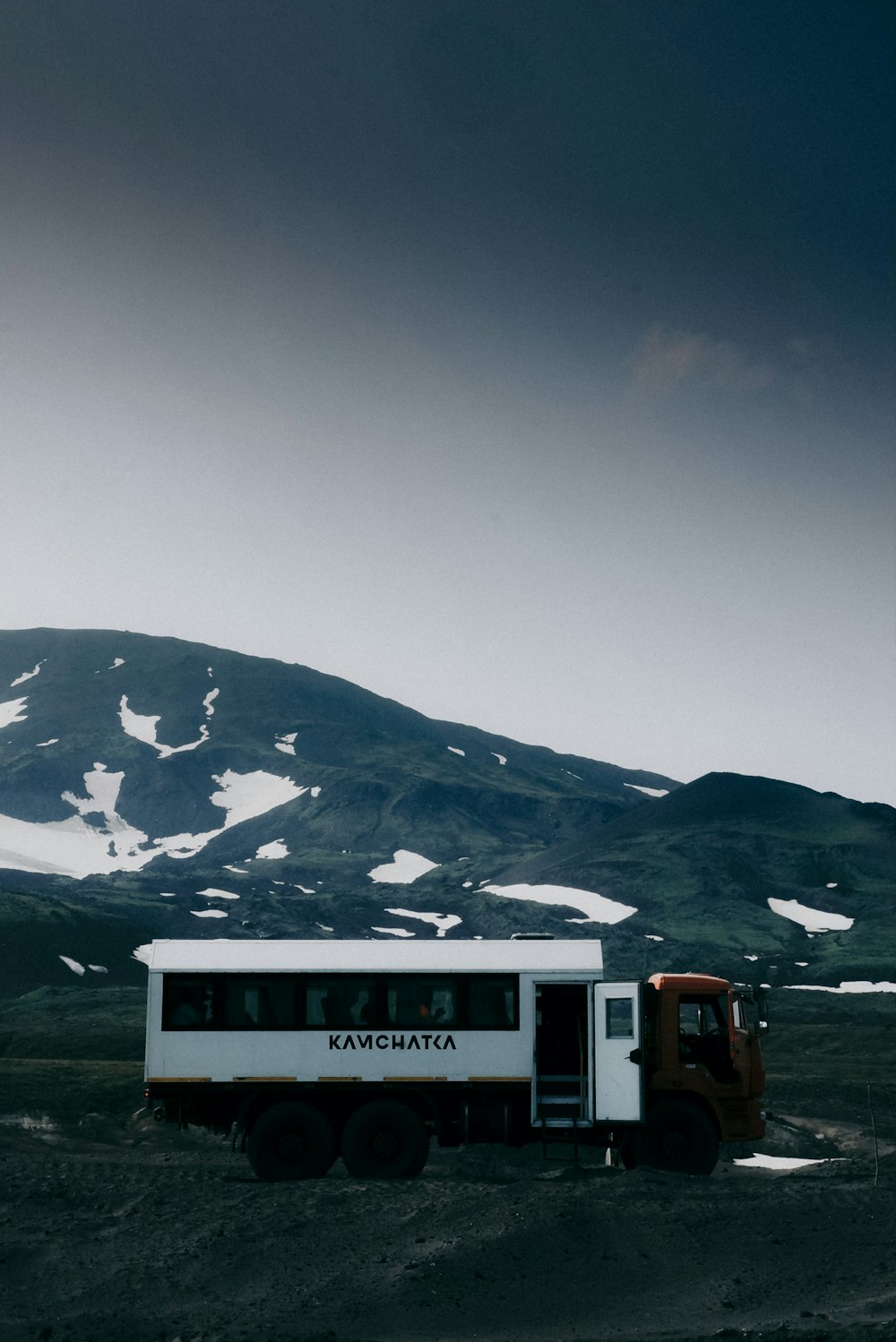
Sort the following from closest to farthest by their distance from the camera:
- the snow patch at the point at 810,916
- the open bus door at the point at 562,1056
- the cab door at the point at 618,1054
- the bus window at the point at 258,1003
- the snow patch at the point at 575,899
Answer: the cab door at the point at 618,1054
the open bus door at the point at 562,1056
the bus window at the point at 258,1003
the snow patch at the point at 810,916
the snow patch at the point at 575,899

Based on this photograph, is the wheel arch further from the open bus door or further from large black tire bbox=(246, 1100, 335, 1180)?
large black tire bbox=(246, 1100, 335, 1180)

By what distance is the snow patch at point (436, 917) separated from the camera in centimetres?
13912

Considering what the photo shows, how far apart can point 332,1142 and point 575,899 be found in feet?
448

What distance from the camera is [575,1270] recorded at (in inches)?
690

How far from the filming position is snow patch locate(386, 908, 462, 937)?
139125 millimetres

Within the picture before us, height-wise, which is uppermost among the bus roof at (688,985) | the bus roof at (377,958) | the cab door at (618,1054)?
the bus roof at (377,958)

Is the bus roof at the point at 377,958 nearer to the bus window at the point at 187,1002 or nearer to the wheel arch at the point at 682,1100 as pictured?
the bus window at the point at 187,1002

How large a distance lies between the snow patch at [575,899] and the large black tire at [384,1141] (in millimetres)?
121058

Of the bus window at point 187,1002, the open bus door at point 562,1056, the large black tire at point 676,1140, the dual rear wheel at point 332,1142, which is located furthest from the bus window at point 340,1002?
the large black tire at point 676,1140

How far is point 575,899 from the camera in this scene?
516 ft

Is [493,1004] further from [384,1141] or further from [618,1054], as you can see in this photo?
[384,1141]

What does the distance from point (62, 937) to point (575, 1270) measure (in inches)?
4064

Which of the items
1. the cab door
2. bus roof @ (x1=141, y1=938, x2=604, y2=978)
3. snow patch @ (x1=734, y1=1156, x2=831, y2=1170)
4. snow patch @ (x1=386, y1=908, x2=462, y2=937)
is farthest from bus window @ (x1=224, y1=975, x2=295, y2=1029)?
snow patch @ (x1=386, y1=908, x2=462, y2=937)

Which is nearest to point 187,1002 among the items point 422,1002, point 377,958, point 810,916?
point 377,958
